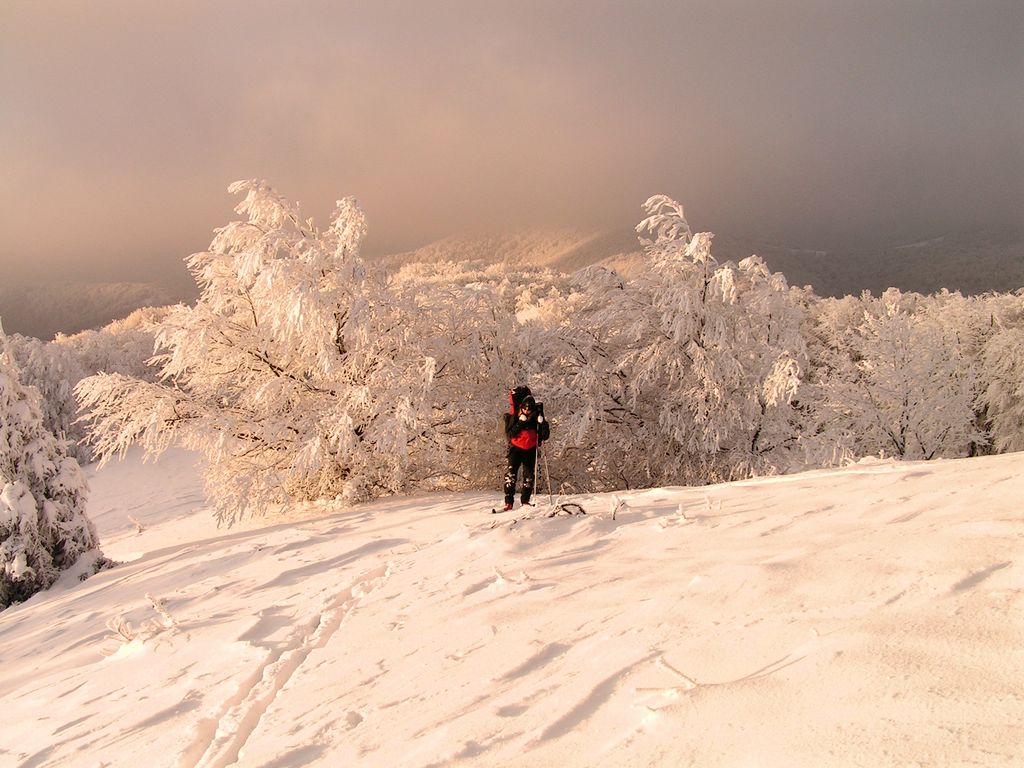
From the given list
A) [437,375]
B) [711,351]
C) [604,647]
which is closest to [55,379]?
[437,375]

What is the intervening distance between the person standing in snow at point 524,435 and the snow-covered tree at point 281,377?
3.12 metres

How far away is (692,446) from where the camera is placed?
15250 mm

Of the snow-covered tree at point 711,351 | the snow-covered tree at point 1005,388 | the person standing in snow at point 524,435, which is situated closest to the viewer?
the person standing in snow at point 524,435

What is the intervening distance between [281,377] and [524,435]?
6.42 metres

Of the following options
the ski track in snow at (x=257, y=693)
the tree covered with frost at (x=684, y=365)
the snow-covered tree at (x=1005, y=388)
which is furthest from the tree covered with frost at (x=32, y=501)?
the snow-covered tree at (x=1005, y=388)

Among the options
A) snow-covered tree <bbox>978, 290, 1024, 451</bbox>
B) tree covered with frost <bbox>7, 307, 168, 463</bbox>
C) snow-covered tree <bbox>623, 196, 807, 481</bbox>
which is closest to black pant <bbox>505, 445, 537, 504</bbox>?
snow-covered tree <bbox>623, 196, 807, 481</bbox>

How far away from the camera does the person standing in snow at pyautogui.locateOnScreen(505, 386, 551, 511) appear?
8.41m

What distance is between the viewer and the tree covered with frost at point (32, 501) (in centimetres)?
1024

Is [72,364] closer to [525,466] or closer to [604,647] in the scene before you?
[525,466]

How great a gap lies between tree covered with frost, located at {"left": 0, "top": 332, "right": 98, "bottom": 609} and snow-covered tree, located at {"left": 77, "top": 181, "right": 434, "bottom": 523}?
36.4 inches

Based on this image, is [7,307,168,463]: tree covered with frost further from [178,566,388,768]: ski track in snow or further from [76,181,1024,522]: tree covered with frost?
[178,566,388,768]: ski track in snow

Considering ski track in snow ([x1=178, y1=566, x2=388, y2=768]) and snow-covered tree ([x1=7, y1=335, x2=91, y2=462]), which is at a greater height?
snow-covered tree ([x1=7, y1=335, x2=91, y2=462])

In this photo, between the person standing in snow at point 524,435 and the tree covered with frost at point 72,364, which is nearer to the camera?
the person standing in snow at point 524,435

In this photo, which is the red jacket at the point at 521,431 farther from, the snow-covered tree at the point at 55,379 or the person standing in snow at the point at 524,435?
the snow-covered tree at the point at 55,379
